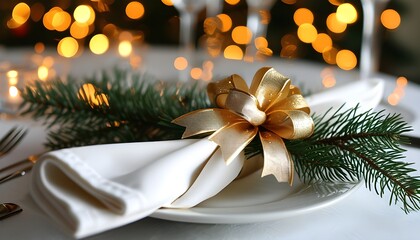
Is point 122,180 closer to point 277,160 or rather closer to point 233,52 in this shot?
point 277,160

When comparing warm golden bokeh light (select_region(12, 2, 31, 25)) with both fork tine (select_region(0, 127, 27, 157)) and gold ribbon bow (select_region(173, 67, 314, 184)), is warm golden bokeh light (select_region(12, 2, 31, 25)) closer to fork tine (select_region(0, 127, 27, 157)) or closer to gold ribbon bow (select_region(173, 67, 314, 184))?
fork tine (select_region(0, 127, 27, 157))

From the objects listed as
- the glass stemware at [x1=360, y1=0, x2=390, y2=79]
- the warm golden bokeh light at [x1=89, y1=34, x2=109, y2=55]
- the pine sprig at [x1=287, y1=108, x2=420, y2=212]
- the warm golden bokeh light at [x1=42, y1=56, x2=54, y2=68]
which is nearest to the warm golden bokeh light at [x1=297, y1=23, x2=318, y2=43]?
the warm golden bokeh light at [x1=89, y1=34, x2=109, y2=55]

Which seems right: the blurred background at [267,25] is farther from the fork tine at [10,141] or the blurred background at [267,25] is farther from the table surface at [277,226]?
the table surface at [277,226]

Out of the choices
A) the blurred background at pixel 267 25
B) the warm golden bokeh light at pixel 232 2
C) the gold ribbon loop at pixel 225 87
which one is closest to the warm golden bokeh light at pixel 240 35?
the blurred background at pixel 267 25

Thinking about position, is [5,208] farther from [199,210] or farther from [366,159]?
[366,159]

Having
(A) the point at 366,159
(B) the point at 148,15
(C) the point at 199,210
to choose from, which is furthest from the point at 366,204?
(B) the point at 148,15

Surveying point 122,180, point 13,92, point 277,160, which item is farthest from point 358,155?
point 13,92

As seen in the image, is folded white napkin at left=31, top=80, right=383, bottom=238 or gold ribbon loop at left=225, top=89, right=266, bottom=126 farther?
gold ribbon loop at left=225, top=89, right=266, bottom=126
